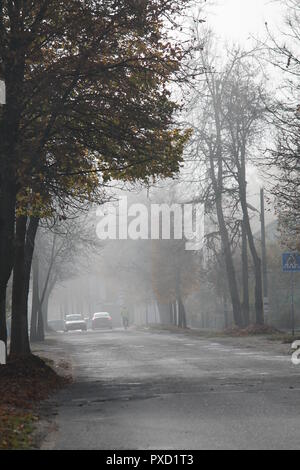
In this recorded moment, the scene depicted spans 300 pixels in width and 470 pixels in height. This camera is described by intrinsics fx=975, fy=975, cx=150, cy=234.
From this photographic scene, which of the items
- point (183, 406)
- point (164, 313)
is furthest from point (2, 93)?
point (164, 313)

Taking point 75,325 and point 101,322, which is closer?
point 75,325

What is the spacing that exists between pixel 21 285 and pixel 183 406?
1038cm

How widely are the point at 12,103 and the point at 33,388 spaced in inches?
193

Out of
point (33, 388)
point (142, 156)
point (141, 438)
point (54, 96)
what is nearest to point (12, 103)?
point (54, 96)

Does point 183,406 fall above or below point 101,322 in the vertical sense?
below

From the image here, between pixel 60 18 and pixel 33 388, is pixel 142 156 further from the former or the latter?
pixel 33 388

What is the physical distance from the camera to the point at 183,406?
13.4 metres

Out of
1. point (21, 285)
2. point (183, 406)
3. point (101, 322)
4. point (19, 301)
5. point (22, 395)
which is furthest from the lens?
point (101, 322)

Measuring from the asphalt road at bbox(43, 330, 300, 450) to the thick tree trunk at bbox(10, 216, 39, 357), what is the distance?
5.92 feet

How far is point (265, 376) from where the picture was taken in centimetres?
1834

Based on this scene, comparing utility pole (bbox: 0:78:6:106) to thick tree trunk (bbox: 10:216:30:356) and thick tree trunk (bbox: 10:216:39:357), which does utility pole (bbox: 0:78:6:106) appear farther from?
thick tree trunk (bbox: 10:216:39:357)

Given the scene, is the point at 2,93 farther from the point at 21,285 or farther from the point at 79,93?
the point at 21,285

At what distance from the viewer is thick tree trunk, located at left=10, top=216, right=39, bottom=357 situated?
22.5 meters
